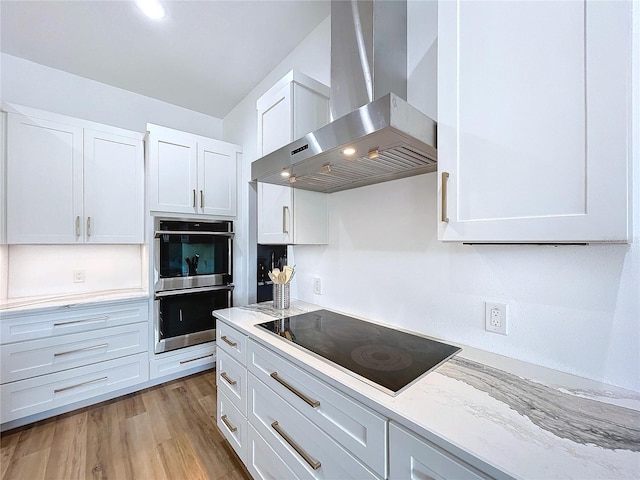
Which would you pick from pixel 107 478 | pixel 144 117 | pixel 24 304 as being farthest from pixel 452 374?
pixel 144 117

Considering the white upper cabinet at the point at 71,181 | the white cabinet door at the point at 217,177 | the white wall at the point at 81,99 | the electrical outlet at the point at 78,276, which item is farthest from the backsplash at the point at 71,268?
the white wall at the point at 81,99

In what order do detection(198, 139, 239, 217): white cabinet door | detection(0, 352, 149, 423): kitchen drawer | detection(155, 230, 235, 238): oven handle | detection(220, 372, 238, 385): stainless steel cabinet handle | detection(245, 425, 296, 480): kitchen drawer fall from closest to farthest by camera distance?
detection(245, 425, 296, 480): kitchen drawer < detection(220, 372, 238, 385): stainless steel cabinet handle < detection(0, 352, 149, 423): kitchen drawer < detection(155, 230, 235, 238): oven handle < detection(198, 139, 239, 217): white cabinet door

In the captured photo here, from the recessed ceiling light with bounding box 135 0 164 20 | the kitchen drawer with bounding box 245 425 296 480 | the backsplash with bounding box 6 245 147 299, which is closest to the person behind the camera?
the kitchen drawer with bounding box 245 425 296 480

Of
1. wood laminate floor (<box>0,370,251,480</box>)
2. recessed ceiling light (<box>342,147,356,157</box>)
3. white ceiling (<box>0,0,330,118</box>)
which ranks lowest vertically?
wood laminate floor (<box>0,370,251,480</box>)

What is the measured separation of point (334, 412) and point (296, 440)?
0.31 metres

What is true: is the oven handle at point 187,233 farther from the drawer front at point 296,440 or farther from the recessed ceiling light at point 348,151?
the recessed ceiling light at point 348,151

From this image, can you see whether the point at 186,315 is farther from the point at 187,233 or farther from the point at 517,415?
the point at 517,415

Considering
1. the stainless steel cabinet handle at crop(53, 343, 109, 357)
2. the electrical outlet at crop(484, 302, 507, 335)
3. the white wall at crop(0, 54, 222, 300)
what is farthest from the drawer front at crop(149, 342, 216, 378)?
the electrical outlet at crop(484, 302, 507, 335)

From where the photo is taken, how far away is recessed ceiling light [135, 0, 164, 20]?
170 centimetres

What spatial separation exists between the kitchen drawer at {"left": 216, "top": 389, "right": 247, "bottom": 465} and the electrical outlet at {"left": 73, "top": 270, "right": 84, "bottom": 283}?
71.6 inches

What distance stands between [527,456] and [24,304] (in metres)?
2.99

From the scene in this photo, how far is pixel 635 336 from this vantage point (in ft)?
2.61

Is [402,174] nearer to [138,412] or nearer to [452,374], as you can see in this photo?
[452,374]

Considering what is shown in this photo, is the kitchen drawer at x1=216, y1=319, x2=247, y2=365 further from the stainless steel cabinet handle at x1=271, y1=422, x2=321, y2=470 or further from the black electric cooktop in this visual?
the stainless steel cabinet handle at x1=271, y1=422, x2=321, y2=470
